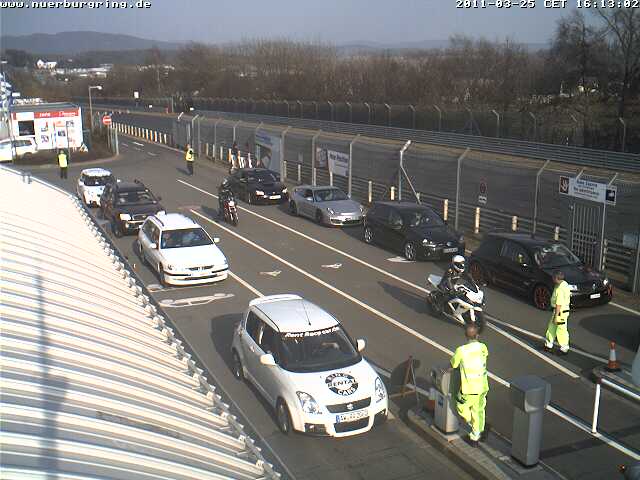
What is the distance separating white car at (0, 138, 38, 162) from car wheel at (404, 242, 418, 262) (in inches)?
1411

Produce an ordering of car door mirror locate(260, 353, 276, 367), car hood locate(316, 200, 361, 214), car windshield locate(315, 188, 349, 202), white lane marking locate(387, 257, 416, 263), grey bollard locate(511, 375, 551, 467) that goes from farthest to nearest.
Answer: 1. car windshield locate(315, 188, 349, 202)
2. car hood locate(316, 200, 361, 214)
3. white lane marking locate(387, 257, 416, 263)
4. car door mirror locate(260, 353, 276, 367)
5. grey bollard locate(511, 375, 551, 467)

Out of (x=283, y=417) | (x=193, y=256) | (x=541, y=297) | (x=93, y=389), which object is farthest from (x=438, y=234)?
(x=93, y=389)

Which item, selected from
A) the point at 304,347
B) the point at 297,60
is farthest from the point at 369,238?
the point at 297,60

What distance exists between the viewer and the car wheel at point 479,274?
17.7 meters

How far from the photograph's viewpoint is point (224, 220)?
87.5 ft

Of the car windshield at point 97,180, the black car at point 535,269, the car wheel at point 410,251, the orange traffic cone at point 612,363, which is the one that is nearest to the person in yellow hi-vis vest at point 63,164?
the car windshield at point 97,180

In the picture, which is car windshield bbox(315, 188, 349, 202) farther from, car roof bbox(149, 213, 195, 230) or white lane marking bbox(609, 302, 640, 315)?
white lane marking bbox(609, 302, 640, 315)

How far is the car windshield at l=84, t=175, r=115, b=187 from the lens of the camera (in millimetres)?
29525

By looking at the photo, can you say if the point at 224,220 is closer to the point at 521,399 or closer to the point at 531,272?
the point at 531,272

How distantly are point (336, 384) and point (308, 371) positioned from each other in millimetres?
496

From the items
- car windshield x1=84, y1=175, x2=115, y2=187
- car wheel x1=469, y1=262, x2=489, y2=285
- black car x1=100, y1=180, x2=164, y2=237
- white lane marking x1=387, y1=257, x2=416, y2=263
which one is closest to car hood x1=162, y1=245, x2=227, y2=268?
white lane marking x1=387, y1=257, x2=416, y2=263

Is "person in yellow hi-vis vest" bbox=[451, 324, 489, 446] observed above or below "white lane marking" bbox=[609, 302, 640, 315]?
above

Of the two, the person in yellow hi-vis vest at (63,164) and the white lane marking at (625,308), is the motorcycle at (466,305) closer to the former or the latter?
the white lane marking at (625,308)

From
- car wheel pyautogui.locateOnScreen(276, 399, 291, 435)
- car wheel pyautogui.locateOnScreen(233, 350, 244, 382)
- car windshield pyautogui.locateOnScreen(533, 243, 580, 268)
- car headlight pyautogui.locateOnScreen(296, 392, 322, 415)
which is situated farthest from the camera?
car windshield pyautogui.locateOnScreen(533, 243, 580, 268)
